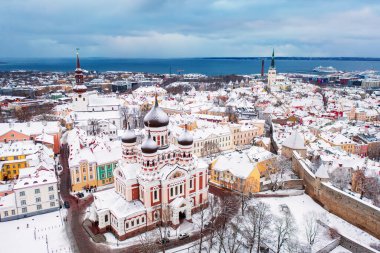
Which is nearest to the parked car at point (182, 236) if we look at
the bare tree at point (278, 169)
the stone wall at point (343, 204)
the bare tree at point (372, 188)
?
the bare tree at point (278, 169)

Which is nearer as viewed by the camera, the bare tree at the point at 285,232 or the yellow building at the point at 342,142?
the bare tree at the point at 285,232

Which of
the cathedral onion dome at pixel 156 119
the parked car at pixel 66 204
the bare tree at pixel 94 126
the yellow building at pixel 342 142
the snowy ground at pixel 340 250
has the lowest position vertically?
the snowy ground at pixel 340 250

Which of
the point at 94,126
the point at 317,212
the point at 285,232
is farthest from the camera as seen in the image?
the point at 94,126

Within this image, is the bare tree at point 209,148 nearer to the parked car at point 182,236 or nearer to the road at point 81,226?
the road at point 81,226

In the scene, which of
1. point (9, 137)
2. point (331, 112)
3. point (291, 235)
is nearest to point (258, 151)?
point (291, 235)

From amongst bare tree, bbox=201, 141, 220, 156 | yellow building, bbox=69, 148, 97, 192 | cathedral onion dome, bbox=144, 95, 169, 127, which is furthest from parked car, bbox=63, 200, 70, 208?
bare tree, bbox=201, 141, 220, 156

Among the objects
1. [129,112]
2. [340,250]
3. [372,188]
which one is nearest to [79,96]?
[129,112]

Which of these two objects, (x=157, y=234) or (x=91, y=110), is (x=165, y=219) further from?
(x=91, y=110)
